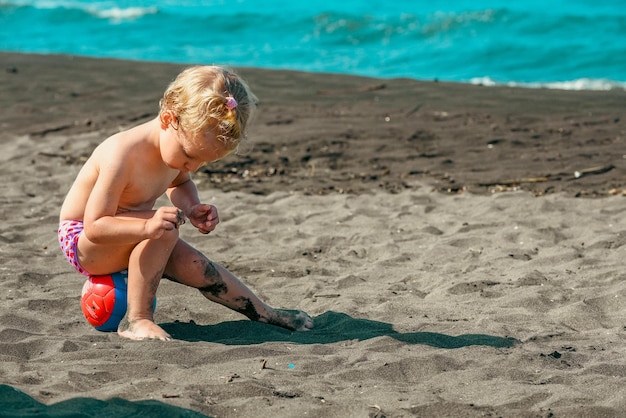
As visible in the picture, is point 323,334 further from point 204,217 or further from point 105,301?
point 105,301

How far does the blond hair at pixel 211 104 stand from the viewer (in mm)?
3729

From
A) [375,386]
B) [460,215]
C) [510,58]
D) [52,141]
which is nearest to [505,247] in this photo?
[460,215]

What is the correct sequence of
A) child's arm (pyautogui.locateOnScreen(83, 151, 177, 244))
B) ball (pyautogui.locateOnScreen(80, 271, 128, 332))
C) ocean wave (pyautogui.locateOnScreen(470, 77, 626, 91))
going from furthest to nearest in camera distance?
ocean wave (pyautogui.locateOnScreen(470, 77, 626, 91)) → ball (pyautogui.locateOnScreen(80, 271, 128, 332)) → child's arm (pyautogui.locateOnScreen(83, 151, 177, 244))

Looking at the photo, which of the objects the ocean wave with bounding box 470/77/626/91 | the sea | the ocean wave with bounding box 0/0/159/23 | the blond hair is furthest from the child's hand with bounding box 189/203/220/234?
the ocean wave with bounding box 0/0/159/23

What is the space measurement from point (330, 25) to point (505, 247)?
1499 cm

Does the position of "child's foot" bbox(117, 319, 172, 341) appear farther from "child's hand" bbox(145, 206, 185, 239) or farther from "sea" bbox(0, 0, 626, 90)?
"sea" bbox(0, 0, 626, 90)

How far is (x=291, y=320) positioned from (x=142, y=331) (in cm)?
69

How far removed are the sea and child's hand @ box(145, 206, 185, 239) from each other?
35.3 feet

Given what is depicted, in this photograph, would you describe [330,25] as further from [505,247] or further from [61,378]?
[61,378]

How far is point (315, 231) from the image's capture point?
6168mm

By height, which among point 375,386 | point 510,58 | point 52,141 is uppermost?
point 510,58

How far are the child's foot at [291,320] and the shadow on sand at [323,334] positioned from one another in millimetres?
28

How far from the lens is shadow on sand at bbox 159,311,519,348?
13.6 ft

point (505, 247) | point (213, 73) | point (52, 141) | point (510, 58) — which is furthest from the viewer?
point (510, 58)
